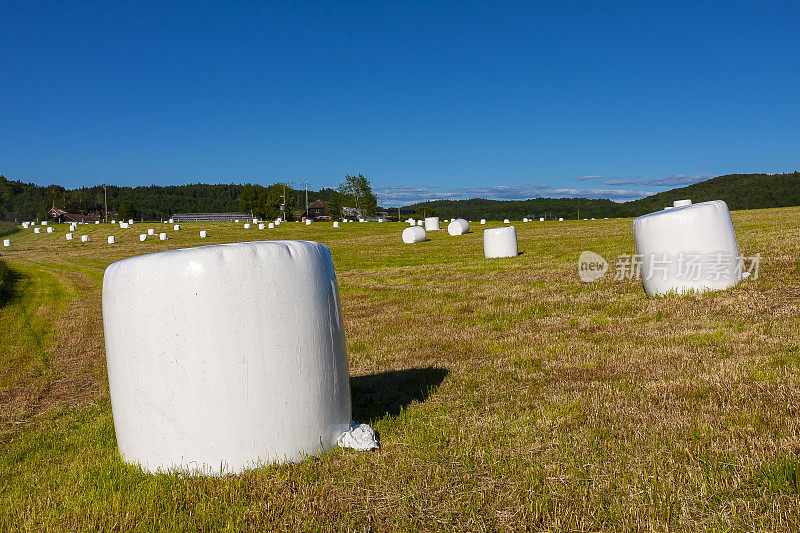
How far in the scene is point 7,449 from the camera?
5.92 meters

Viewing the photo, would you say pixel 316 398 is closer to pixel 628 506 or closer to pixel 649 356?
pixel 628 506

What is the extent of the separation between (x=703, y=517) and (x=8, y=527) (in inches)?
189

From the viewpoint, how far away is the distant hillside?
89.4 m

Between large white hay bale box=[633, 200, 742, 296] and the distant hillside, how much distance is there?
7498 centimetres

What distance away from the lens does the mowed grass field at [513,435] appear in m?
3.63

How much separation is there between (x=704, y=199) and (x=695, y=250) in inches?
4119

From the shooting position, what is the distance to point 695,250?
10.5 metres

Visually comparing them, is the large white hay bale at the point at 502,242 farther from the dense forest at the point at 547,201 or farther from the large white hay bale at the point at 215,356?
the dense forest at the point at 547,201

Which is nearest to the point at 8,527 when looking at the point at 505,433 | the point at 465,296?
the point at 505,433

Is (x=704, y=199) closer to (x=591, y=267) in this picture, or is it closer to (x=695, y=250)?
(x=591, y=267)

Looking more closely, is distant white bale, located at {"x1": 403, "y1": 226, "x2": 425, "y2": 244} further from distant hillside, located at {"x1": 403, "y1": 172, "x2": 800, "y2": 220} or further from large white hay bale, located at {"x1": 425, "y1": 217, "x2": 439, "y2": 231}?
distant hillside, located at {"x1": 403, "y1": 172, "x2": 800, "y2": 220}

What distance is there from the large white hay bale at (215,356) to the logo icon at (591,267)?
11.6 metres

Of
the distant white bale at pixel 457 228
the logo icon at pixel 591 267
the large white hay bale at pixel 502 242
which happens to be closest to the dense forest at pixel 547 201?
the distant white bale at pixel 457 228

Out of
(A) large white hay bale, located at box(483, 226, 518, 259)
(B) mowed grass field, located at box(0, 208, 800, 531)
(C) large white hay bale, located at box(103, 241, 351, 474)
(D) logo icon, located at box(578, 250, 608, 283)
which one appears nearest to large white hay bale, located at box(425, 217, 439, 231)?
(A) large white hay bale, located at box(483, 226, 518, 259)
